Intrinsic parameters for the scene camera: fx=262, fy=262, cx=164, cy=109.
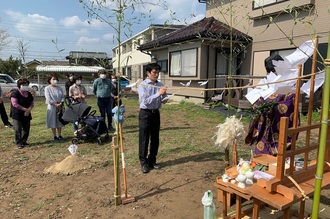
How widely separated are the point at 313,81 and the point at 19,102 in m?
5.52

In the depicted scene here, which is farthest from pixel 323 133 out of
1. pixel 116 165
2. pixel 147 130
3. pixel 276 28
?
pixel 276 28

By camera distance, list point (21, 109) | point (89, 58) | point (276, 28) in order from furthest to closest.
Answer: point (276, 28)
point (21, 109)
point (89, 58)

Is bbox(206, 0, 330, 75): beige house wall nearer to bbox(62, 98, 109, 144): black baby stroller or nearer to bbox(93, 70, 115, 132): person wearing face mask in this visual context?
bbox(93, 70, 115, 132): person wearing face mask

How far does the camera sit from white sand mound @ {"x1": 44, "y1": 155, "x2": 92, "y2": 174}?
4.31 metres

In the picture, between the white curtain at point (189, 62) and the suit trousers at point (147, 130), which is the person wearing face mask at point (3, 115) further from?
the white curtain at point (189, 62)

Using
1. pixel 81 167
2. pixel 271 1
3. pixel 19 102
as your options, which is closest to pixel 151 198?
pixel 81 167

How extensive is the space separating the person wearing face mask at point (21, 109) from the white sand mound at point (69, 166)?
5.73ft

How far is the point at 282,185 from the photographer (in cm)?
199

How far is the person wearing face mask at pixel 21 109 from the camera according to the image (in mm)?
5535

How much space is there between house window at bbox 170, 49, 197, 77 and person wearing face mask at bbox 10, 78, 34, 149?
284 inches

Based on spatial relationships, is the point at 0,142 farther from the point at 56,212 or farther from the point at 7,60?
the point at 7,60

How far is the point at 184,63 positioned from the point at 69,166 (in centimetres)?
883

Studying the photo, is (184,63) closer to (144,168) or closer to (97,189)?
(144,168)

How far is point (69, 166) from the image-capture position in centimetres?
439
